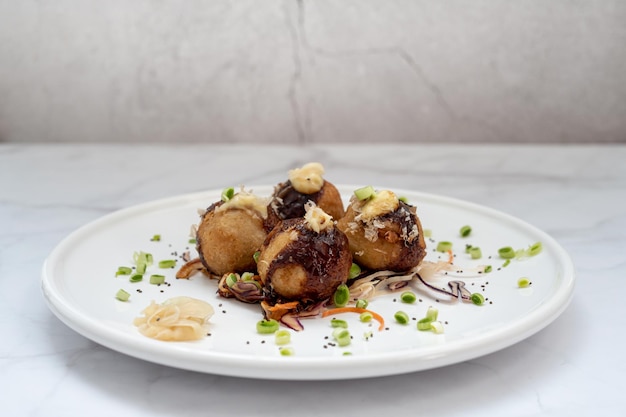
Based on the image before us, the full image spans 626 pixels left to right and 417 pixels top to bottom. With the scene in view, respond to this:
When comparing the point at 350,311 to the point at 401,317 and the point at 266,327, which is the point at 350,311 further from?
the point at 266,327

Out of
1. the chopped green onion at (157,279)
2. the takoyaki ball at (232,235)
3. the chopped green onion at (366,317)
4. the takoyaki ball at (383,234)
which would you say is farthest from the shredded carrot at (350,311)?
the chopped green onion at (157,279)

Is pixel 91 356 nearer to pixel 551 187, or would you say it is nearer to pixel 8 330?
pixel 8 330

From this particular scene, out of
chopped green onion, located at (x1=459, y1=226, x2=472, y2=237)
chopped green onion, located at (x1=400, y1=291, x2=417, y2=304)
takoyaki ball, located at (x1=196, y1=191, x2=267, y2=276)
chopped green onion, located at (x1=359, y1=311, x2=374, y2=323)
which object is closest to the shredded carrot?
chopped green onion, located at (x1=359, y1=311, x2=374, y2=323)

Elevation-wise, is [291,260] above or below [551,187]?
above

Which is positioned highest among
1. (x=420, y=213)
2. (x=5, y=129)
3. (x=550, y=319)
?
(x=550, y=319)

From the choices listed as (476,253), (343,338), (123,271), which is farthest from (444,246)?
(123,271)

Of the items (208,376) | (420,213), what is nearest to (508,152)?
(420,213)
